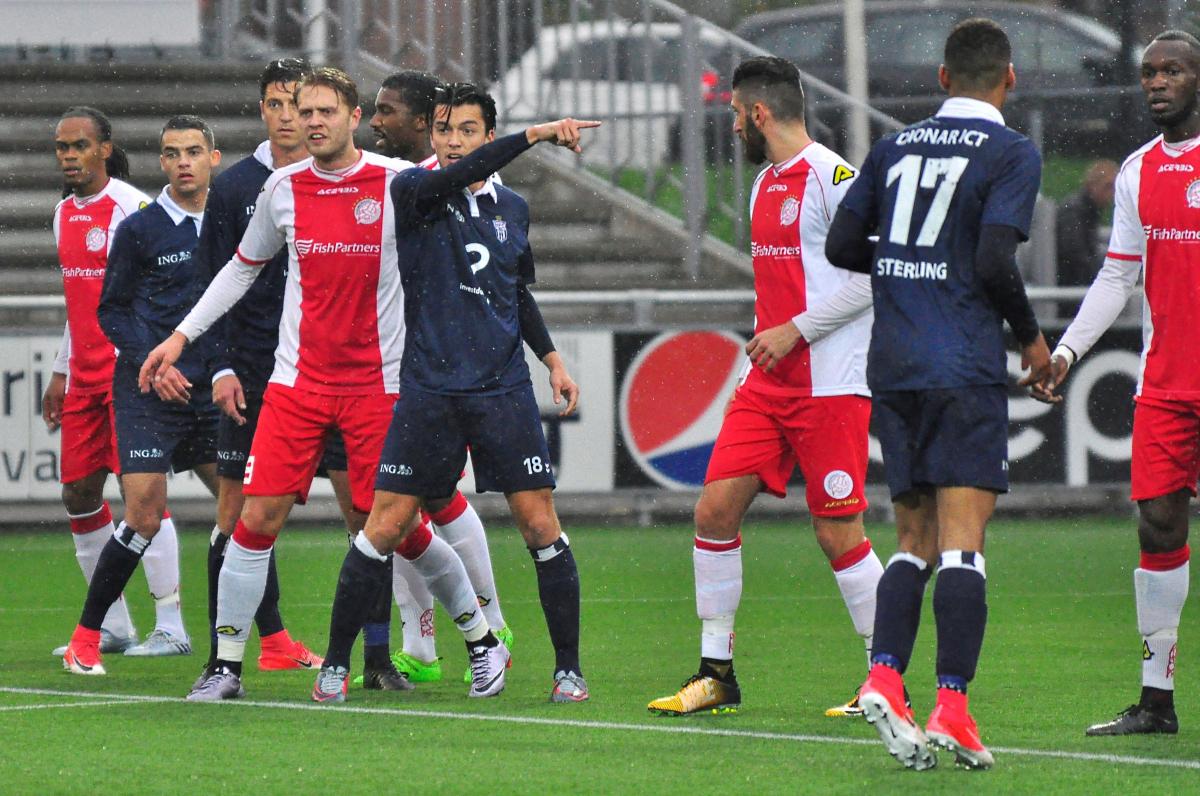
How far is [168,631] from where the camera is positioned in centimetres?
888

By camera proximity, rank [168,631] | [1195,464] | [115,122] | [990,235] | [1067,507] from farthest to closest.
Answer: [115,122] < [1067,507] < [168,631] < [1195,464] < [990,235]

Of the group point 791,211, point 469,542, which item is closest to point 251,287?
point 469,542

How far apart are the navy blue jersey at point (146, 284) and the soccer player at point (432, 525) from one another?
114 centimetres

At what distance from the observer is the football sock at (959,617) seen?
562cm

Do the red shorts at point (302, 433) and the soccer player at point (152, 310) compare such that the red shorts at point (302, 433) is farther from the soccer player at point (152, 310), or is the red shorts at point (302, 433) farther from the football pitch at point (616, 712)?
the soccer player at point (152, 310)

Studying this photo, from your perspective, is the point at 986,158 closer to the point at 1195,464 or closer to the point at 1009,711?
the point at 1195,464

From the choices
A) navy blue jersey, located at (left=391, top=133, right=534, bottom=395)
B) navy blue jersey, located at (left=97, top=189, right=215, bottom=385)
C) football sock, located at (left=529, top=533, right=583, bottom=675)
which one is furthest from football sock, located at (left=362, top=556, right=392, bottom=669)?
navy blue jersey, located at (left=97, top=189, right=215, bottom=385)

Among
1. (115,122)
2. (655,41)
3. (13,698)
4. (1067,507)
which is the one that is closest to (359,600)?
(13,698)

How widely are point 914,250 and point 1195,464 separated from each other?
54.7 inches

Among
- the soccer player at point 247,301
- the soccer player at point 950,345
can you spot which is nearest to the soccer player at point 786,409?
the soccer player at point 950,345

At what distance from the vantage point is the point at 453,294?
7047 mm

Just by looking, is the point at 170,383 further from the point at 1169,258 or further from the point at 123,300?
the point at 1169,258

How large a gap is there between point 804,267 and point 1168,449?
4.24ft

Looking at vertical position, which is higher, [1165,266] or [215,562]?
[1165,266]
